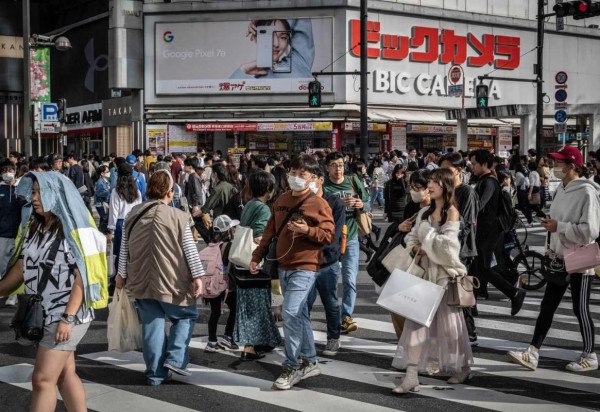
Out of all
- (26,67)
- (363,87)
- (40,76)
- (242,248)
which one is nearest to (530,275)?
(242,248)

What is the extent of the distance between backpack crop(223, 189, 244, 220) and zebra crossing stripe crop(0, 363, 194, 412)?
3.60 meters

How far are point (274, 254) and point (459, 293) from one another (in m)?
1.51

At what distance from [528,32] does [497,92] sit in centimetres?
351

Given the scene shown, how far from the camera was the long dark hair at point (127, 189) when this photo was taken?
11.4 m

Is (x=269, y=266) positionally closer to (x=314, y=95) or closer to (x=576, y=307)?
(x=576, y=307)

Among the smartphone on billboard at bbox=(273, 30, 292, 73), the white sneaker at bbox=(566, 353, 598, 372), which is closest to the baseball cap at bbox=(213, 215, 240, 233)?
the white sneaker at bbox=(566, 353, 598, 372)

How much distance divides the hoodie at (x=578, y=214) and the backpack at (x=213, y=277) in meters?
3.02

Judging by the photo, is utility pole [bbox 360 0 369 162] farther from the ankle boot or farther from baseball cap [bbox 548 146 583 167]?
the ankle boot

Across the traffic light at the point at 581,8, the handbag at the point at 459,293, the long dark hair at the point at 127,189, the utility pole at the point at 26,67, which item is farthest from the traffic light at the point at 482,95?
the handbag at the point at 459,293

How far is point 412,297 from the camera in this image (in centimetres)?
668

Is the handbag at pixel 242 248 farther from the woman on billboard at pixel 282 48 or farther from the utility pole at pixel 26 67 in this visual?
the woman on billboard at pixel 282 48

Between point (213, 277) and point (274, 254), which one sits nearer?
point (274, 254)

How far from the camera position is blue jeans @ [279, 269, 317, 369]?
6.80 meters

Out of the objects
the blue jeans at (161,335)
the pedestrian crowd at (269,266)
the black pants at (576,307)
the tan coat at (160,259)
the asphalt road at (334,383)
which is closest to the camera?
the pedestrian crowd at (269,266)
